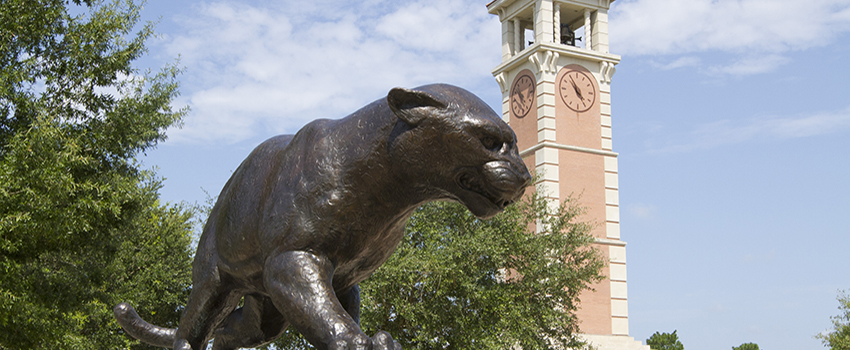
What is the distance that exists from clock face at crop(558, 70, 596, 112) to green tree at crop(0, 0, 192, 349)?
18.3 meters

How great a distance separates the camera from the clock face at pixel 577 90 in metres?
30.6

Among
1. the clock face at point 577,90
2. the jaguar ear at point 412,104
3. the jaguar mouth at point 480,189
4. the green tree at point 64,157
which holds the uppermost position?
the clock face at point 577,90

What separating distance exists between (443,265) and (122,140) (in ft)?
26.5

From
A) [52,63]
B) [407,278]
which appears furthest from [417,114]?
[407,278]

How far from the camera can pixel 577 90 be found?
30938 mm

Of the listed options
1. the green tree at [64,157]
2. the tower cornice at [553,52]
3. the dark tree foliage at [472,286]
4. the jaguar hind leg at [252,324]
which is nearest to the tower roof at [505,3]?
the tower cornice at [553,52]

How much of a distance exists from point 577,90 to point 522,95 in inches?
88.6

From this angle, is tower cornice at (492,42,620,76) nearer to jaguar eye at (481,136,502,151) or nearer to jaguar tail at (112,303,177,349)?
jaguar tail at (112,303,177,349)

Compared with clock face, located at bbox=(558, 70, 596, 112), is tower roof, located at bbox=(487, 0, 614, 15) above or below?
above

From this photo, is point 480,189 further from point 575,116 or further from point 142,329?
point 575,116

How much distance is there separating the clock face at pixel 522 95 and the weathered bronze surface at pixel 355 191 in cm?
2834

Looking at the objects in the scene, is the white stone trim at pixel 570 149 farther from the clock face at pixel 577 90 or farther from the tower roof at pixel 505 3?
the tower roof at pixel 505 3

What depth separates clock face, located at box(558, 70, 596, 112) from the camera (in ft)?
100

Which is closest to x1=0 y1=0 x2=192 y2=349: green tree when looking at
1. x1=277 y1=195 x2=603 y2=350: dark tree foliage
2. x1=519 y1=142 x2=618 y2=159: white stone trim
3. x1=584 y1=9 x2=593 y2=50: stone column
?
x1=277 y1=195 x2=603 y2=350: dark tree foliage
